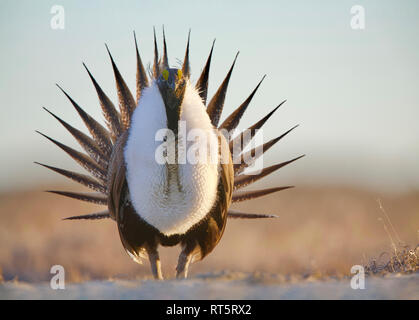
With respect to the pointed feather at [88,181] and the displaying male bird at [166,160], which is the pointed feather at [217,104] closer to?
the displaying male bird at [166,160]

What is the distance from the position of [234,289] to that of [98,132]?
2.15 m

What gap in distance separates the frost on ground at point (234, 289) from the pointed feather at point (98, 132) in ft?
5.13

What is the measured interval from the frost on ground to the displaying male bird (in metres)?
0.82

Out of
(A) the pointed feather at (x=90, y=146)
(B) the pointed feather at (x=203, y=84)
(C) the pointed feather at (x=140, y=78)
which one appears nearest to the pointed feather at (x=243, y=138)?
(B) the pointed feather at (x=203, y=84)

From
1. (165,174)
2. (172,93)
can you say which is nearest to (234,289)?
(165,174)

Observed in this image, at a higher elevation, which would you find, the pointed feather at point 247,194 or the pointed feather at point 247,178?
the pointed feather at point 247,178

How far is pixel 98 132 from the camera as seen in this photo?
553cm

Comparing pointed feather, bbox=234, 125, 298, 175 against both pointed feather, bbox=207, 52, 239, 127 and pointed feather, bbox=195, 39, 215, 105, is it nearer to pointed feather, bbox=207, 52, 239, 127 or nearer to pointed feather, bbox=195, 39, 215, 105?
pointed feather, bbox=207, 52, 239, 127

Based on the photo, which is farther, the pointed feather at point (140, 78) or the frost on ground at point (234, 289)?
the pointed feather at point (140, 78)

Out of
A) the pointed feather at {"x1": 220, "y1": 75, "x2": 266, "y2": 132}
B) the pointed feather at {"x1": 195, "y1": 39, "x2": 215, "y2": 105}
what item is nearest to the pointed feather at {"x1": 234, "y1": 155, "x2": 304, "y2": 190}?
the pointed feather at {"x1": 220, "y1": 75, "x2": 266, "y2": 132}

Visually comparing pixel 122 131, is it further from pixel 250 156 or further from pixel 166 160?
pixel 250 156

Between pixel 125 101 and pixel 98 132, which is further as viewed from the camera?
pixel 98 132

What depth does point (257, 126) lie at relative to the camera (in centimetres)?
541

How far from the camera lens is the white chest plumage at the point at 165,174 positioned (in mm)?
4781
